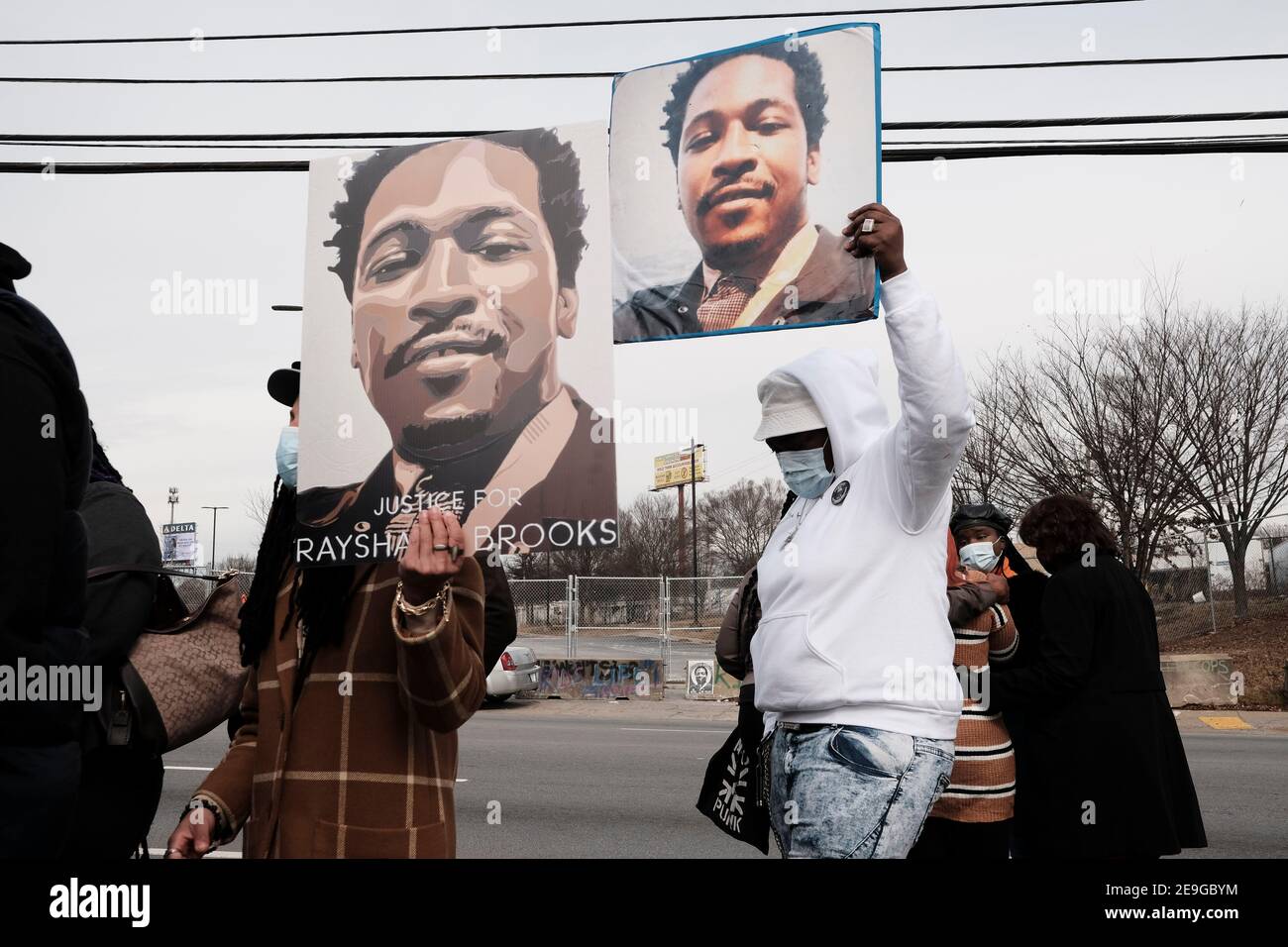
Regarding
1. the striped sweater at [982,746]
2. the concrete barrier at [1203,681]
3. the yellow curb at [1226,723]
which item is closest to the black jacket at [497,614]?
the striped sweater at [982,746]

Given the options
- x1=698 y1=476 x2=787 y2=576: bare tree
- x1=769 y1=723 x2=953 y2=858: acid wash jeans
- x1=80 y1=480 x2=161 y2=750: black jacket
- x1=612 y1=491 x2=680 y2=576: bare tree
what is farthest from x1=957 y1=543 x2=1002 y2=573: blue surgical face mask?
x1=698 y1=476 x2=787 y2=576: bare tree

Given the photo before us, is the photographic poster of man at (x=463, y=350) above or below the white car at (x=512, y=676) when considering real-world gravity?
above

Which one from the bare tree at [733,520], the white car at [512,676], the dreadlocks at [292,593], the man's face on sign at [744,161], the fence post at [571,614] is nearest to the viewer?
the dreadlocks at [292,593]

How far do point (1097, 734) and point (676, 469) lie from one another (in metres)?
72.4

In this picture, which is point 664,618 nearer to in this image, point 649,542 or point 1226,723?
point 1226,723

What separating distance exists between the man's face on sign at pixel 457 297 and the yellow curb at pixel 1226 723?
49.1ft

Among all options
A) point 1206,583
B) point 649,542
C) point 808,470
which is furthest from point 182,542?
point 808,470

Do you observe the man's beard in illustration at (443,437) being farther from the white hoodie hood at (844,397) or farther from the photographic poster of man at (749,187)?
the white hoodie hood at (844,397)

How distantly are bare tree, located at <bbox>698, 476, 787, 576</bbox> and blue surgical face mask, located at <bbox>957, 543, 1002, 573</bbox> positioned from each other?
58575 millimetres

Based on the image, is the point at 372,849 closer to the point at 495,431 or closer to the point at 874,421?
the point at 495,431

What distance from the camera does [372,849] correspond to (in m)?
2.37

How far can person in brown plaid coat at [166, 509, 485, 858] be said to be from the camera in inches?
90.7

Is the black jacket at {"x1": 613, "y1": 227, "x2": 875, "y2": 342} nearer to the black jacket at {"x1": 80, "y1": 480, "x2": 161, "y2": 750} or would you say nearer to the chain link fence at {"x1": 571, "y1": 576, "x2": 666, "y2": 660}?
the black jacket at {"x1": 80, "y1": 480, "x2": 161, "y2": 750}

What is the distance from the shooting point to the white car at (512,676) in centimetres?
1722
